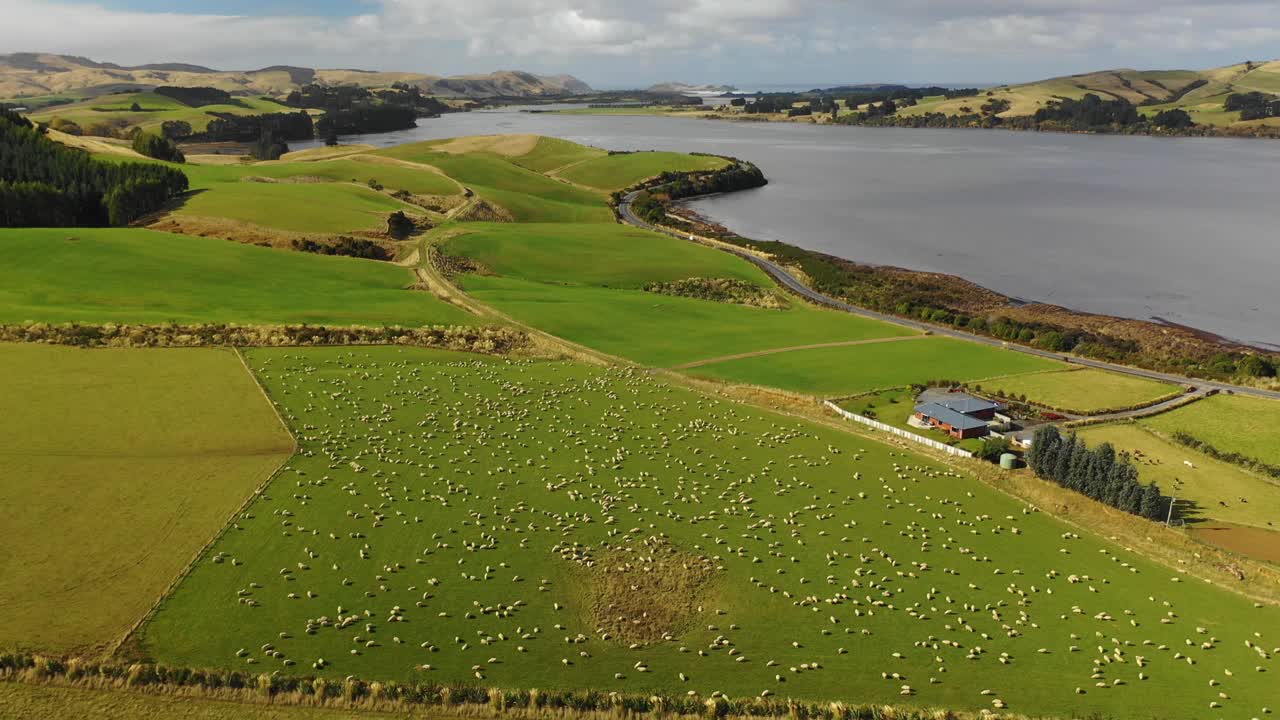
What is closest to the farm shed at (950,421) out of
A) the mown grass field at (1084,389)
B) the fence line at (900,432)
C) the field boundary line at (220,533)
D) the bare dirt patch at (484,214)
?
the fence line at (900,432)

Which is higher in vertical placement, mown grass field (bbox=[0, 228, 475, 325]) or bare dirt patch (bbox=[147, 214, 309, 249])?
bare dirt patch (bbox=[147, 214, 309, 249])

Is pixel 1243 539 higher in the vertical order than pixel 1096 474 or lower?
lower

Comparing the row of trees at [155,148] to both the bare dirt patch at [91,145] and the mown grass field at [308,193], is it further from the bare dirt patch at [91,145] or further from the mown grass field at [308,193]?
the mown grass field at [308,193]

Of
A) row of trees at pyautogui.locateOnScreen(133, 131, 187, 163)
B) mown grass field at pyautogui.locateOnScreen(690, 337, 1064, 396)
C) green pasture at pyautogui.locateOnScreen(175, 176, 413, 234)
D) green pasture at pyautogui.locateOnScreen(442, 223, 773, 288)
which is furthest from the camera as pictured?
row of trees at pyautogui.locateOnScreen(133, 131, 187, 163)

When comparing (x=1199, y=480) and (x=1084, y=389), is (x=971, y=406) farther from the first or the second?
(x=1084, y=389)

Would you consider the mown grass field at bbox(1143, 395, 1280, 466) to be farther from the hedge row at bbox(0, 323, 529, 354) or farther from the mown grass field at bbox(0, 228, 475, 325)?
the mown grass field at bbox(0, 228, 475, 325)

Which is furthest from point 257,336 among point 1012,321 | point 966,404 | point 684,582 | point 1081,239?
point 1081,239

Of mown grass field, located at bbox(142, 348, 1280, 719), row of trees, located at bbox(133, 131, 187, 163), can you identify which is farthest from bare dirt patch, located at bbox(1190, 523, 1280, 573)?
row of trees, located at bbox(133, 131, 187, 163)

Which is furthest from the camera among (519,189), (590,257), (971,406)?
(519,189)
